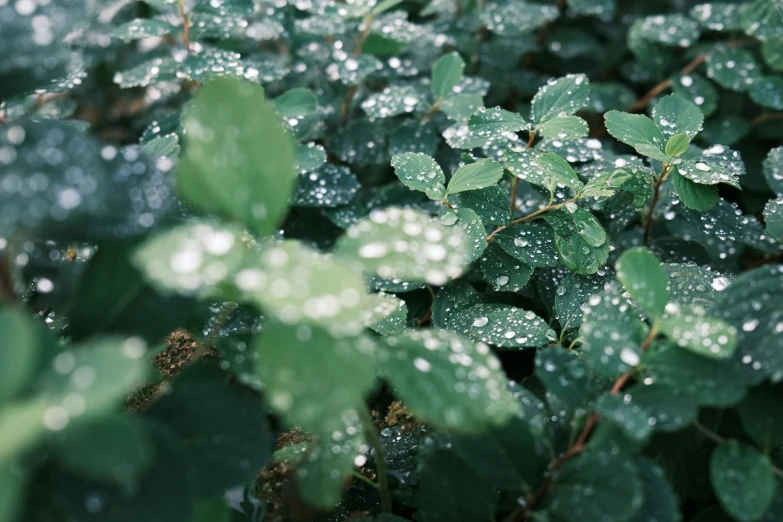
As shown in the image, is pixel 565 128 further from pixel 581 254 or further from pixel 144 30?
pixel 144 30

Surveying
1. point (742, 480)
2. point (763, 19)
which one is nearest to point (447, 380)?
point (742, 480)

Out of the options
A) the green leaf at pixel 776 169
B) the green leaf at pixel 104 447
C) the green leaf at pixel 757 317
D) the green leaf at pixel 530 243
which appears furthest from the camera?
the green leaf at pixel 776 169

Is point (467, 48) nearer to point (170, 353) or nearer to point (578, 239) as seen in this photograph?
point (578, 239)

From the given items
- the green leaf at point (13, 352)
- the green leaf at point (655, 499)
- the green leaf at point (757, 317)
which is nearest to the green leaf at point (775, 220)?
the green leaf at point (757, 317)

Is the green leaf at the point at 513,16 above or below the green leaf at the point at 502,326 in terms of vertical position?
above

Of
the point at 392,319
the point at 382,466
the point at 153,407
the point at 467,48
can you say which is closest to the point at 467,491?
the point at 382,466

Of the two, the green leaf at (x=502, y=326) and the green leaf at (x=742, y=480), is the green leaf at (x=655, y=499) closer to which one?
the green leaf at (x=742, y=480)

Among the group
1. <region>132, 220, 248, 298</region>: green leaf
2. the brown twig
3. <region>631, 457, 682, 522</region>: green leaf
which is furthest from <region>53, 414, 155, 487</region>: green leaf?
the brown twig
